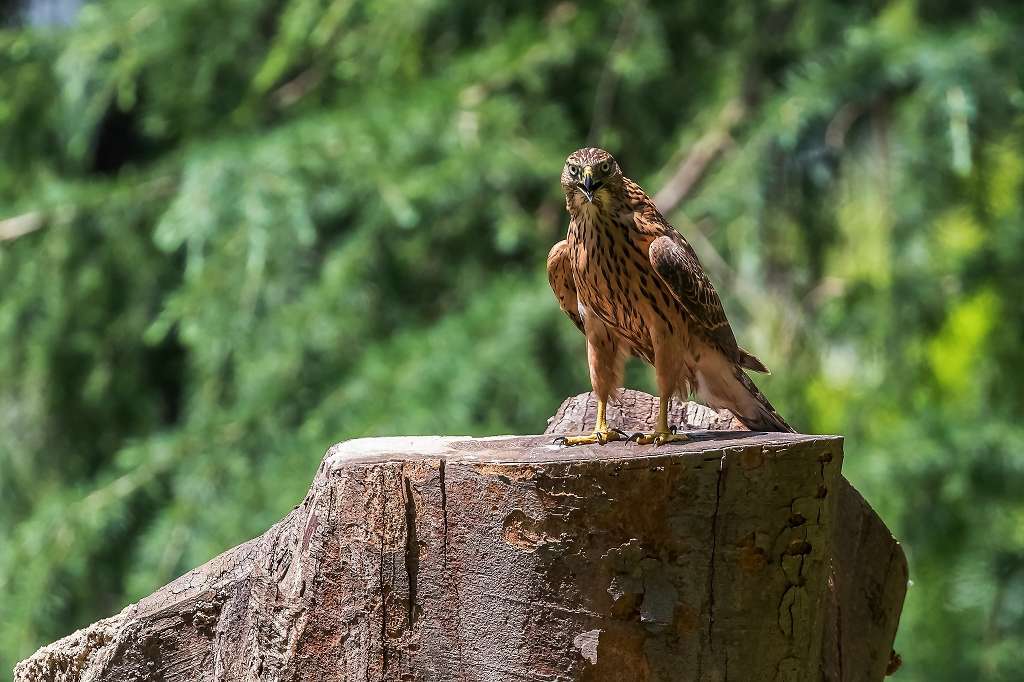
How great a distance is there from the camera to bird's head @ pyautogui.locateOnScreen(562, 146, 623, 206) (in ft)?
7.55

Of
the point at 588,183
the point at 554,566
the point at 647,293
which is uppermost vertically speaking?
the point at 588,183

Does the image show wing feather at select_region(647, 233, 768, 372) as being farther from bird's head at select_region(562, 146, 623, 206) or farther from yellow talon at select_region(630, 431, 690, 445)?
yellow talon at select_region(630, 431, 690, 445)

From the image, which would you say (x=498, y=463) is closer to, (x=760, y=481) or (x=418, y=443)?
(x=418, y=443)

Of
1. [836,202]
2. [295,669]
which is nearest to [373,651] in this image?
[295,669]

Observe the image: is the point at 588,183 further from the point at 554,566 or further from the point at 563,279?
the point at 554,566

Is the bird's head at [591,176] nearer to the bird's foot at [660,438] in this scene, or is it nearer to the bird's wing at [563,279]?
the bird's wing at [563,279]

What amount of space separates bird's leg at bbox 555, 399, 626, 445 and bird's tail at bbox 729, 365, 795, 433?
22cm

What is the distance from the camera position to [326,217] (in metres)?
3.63

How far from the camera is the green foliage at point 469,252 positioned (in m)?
3.26

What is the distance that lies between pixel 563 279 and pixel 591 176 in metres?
0.32

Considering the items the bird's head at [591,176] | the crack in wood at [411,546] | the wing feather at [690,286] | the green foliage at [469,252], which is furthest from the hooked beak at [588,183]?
the green foliage at [469,252]

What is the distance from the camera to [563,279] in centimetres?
256

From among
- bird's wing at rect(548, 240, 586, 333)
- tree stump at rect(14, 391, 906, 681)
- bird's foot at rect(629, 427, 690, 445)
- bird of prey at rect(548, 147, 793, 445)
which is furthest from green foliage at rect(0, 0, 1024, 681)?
tree stump at rect(14, 391, 906, 681)

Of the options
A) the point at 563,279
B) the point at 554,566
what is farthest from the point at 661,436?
the point at 563,279
